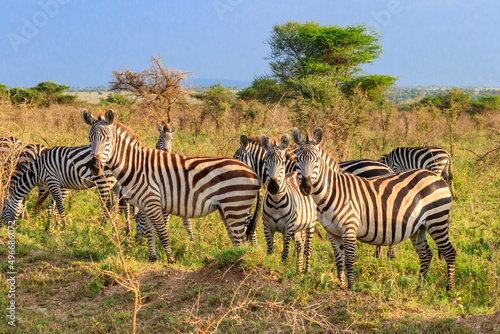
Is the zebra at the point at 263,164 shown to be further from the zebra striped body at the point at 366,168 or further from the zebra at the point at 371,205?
the zebra at the point at 371,205

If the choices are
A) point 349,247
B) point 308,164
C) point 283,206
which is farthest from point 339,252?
point 308,164

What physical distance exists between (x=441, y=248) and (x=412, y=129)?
1760cm

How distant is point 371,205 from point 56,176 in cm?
594

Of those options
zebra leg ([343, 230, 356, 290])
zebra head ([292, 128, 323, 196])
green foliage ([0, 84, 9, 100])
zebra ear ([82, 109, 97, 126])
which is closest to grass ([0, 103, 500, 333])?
zebra leg ([343, 230, 356, 290])

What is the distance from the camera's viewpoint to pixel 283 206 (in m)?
5.77

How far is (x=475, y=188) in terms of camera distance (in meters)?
10.7

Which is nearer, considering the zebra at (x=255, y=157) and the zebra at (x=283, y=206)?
the zebra at (x=283, y=206)

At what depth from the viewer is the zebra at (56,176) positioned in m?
8.18

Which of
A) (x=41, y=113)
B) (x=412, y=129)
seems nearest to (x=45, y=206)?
(x=41, y=113)

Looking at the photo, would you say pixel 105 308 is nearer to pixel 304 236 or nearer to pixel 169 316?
pixel 169 316

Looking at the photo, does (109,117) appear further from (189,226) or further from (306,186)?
(306,186)

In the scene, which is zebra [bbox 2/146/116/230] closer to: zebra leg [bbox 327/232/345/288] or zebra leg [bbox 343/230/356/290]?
Answer: zebra leg [bbox 327/232/345/288]

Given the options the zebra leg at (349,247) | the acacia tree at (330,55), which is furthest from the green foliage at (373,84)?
the zebra leg at (349,247)

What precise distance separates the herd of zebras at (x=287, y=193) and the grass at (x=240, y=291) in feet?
1.40
